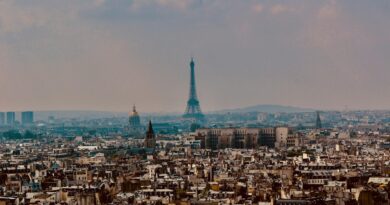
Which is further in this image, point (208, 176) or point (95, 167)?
point (95, 167)

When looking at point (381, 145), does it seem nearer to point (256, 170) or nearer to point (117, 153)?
point (117, 153)

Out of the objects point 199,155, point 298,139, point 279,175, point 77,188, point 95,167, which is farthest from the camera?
point 298,139

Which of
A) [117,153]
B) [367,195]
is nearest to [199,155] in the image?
[117,153]

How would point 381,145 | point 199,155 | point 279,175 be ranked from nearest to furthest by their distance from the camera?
point 279,175 < point 199,155 < point 381,145

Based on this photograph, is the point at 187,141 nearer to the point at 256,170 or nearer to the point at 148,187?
the point at 256,170

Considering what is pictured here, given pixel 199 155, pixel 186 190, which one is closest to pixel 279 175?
pixel 186 190

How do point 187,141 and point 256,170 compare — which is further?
point 187,141

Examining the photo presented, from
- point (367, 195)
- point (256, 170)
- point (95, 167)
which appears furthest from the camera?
point (95, 167)

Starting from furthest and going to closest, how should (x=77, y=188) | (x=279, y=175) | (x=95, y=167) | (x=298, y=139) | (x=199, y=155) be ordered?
(x=298, y=139) < (x=199, y=155) < (x=95, y=167) < (x=279, y=175) < (x=77, y=188)

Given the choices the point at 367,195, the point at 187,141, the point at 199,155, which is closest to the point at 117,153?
the point at 199,155
